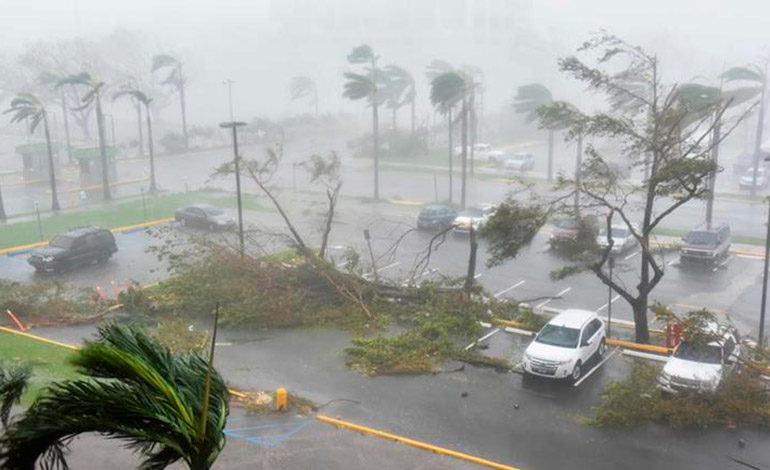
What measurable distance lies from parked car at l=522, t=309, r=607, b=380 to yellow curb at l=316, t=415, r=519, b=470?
167 inches

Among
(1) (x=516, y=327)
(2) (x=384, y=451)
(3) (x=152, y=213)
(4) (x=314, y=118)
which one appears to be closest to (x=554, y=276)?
(1) (x=516, y=327)

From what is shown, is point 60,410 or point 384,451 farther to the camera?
point 384,451

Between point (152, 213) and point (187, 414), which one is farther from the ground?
point (187, 414)

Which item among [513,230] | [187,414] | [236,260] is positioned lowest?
[236,260]

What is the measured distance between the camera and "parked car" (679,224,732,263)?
30.1 meters

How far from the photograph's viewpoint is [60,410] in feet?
20.8

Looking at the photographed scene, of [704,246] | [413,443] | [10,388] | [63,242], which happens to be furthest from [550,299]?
[10,388]

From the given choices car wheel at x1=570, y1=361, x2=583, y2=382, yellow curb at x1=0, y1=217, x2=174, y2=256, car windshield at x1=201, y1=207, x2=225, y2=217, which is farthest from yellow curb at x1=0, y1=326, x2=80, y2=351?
car windshield at x1=201, y1=207, x2=225, y2=217

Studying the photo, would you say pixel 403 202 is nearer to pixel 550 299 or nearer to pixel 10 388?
pixel 550 299

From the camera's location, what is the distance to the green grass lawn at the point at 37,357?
750 inches

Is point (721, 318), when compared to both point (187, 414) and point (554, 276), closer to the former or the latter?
point (554, 276)

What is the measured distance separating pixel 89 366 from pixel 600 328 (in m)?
16.6

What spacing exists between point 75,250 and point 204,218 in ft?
25.3

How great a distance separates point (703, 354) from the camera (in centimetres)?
1867
